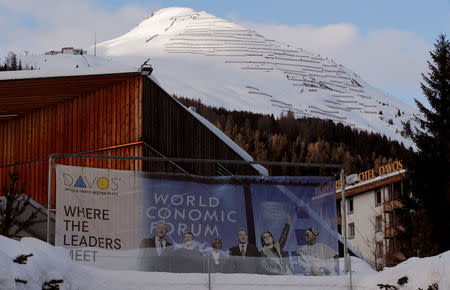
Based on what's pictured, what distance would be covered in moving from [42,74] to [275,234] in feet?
31.8

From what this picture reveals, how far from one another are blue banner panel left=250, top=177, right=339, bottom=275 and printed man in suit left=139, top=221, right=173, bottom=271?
1507 millimetres

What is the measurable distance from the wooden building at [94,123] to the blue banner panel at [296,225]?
27.7 ft

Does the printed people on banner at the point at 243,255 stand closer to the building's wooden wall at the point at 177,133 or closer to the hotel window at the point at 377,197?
the building's wooden wall at the point at 177,133

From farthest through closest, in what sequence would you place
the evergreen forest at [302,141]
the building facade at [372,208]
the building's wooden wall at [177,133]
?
the evergreen forest at [302,141]
the building facade at [372,208]
the building's wooden wall at [177,133]

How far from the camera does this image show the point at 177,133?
77.3 ft

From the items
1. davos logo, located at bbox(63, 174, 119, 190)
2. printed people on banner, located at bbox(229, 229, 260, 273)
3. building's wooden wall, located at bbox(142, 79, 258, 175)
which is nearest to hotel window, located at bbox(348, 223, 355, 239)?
building's wooden wall, located at bbox(142, 79, 258, 175)

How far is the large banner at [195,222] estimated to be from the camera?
11.9 meters

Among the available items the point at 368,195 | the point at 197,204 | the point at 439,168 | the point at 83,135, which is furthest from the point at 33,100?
the point at 368,195

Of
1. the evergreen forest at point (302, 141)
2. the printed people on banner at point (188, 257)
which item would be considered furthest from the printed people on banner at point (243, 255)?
the evergreen forest at point (302, 141)

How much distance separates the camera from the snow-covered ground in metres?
9.70

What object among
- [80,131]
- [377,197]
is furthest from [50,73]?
[377,197]

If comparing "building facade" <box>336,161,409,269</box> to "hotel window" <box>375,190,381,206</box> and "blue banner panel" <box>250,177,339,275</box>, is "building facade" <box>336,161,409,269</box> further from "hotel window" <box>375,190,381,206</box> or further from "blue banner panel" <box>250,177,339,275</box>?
"blue banner panel" <box>250,177,339,275</box>

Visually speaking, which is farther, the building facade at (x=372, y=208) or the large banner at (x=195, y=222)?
the building facade at (x=372, y=208)

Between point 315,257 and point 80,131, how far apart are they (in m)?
12.1
